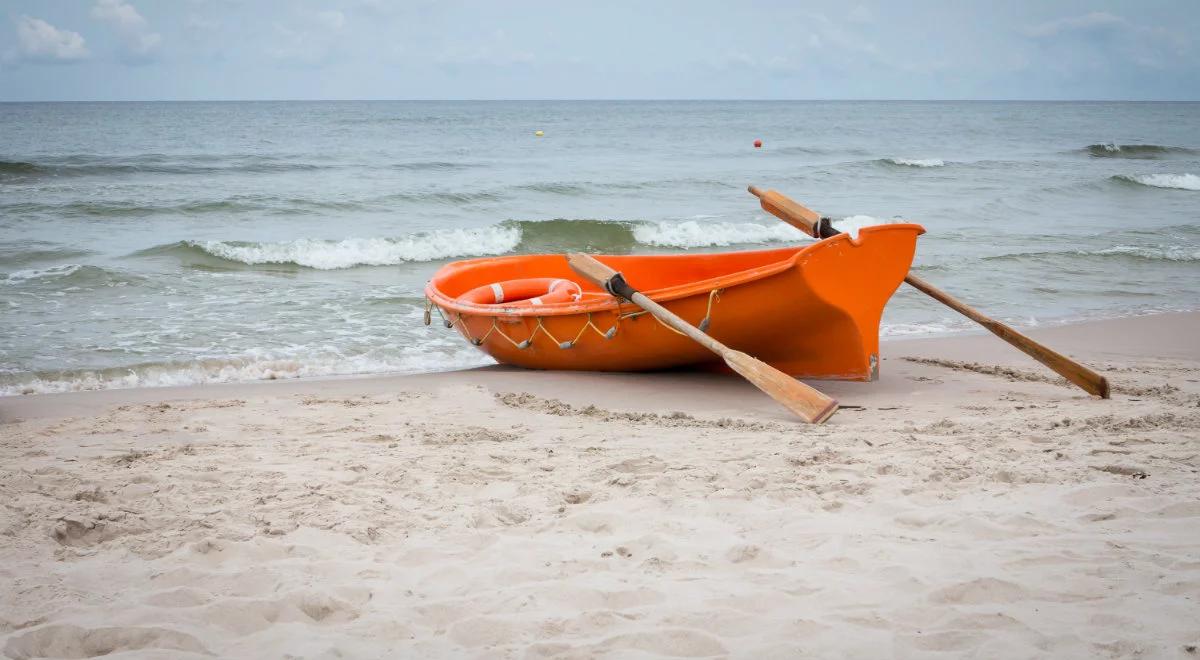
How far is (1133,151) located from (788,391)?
36.6 meters

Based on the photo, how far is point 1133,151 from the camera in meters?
36.2

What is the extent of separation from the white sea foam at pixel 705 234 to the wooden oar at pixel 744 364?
9.56m

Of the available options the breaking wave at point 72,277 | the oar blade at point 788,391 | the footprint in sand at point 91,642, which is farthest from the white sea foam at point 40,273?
the footprint in sand at point 91,642

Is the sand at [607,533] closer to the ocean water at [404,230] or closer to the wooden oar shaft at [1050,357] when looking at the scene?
the wooden oar shaft at [1050,357]

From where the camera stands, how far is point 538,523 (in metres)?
3.61

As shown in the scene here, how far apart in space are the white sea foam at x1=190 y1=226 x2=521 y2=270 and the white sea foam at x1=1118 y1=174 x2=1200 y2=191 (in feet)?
53.1

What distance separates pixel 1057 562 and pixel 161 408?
493 centimetres

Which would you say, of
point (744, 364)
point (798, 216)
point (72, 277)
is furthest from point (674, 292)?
point (72, 277)

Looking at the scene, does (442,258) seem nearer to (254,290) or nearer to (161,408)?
(254,290)

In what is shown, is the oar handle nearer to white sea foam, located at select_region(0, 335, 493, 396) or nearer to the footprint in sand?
white sea foam, located at select_region(0, 335, 493, 396)

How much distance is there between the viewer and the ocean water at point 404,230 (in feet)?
27.5

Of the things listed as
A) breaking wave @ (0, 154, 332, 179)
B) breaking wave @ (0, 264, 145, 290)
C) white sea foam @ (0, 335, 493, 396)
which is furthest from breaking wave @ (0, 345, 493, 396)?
breaking wave @ (0, 154, 332, 179)

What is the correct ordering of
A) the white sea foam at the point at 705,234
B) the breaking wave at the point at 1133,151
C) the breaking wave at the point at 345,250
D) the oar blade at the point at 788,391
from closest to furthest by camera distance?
the oar blade at the point at 788,391 < the breaking wave at the point at 345,250 < the white sea foam at the point at 705,234 < the breaking wave at the point at 1133,151

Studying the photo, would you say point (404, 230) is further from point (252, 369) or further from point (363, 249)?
point (252, 369)
